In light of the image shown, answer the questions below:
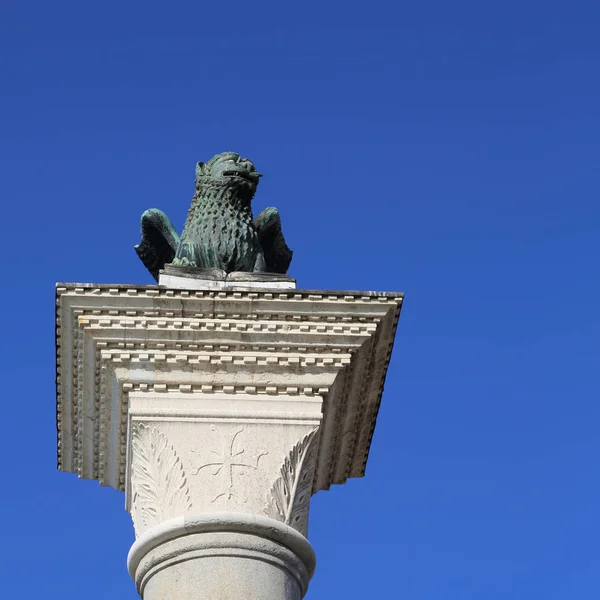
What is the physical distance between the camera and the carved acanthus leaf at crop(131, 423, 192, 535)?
11.0 m

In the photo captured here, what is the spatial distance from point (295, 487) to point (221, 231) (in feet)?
9.59

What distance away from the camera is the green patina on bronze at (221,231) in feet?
42.2

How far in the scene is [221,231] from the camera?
13.1m

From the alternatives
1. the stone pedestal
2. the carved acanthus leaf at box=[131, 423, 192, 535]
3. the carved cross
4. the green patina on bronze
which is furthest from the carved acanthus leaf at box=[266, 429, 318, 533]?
the green patina on bronze

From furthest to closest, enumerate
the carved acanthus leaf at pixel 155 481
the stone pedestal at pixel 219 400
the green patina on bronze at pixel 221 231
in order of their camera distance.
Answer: the green patina on bronze at pixel 221 231
the carved acanthus leaf at pixel 155 481
the stone pedestal at pixel 219 400

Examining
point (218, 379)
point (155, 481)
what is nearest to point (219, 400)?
point (218, 379)

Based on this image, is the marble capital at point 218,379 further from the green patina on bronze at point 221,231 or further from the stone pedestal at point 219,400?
the green patina on bronze at point 221,231

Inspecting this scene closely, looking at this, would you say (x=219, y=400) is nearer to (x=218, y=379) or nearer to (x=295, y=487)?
(x=218, y=379)

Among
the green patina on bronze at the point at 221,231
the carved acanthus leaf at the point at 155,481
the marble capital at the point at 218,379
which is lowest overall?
the carved acanthus leaf at the point at 155,481

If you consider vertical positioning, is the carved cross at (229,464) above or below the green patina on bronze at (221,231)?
below

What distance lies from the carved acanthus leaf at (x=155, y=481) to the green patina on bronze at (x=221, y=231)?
1.97 meters

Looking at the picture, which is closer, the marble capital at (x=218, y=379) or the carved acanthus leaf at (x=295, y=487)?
the carved acanthus leaf at (x=295, y=487)

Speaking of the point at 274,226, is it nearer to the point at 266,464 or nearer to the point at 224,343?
the point at 224,343

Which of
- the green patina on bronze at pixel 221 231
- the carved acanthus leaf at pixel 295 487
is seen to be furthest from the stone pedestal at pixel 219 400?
the green patina on bronze at pixel 221 231
